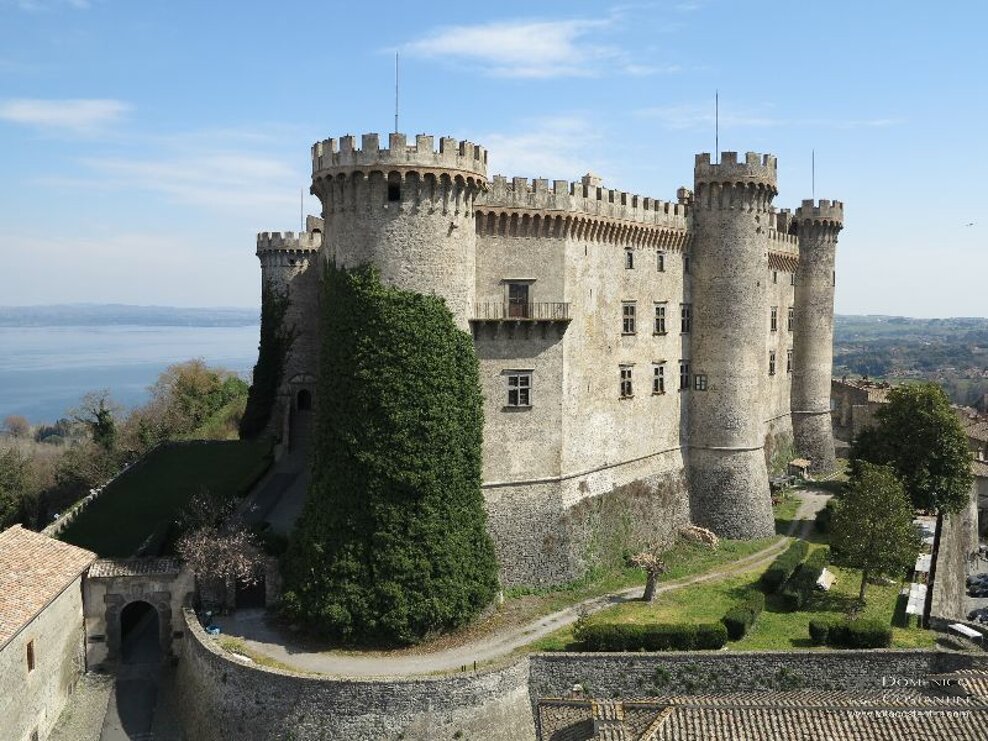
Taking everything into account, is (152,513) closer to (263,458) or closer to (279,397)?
(263,458)

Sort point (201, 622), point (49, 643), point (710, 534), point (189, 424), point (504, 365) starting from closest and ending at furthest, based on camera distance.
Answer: point (49, 643) < point (201, 622) < point (504, 365) < point (710, 534) < point (189, 424)

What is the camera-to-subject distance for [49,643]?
92.0ft

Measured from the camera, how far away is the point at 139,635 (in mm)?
33844

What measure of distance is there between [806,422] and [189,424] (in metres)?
44.5

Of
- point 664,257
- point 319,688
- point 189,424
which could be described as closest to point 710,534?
point 664,257

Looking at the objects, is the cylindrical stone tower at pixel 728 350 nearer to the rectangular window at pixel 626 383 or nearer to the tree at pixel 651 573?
the rectangular window at pixel 626 383

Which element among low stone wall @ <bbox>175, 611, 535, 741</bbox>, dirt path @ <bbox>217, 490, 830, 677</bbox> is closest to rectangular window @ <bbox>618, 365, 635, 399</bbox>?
dirt path @ <bbox>217, 490, 830, 677</bbox>

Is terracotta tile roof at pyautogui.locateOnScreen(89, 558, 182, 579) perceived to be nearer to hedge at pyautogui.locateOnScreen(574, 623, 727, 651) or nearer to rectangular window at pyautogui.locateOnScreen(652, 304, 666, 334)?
hedge at pyautogui.locateOnScreen(574, 623, 727, 651)

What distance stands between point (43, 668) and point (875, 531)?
99.2 ft

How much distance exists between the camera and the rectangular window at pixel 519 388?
111 feet

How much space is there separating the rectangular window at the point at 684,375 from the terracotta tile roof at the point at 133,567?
80.4 feet

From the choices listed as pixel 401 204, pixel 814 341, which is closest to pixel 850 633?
pixel 401 204

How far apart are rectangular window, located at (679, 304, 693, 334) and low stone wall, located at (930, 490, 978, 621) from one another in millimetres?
15337

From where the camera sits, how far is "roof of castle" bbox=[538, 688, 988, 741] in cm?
2186
